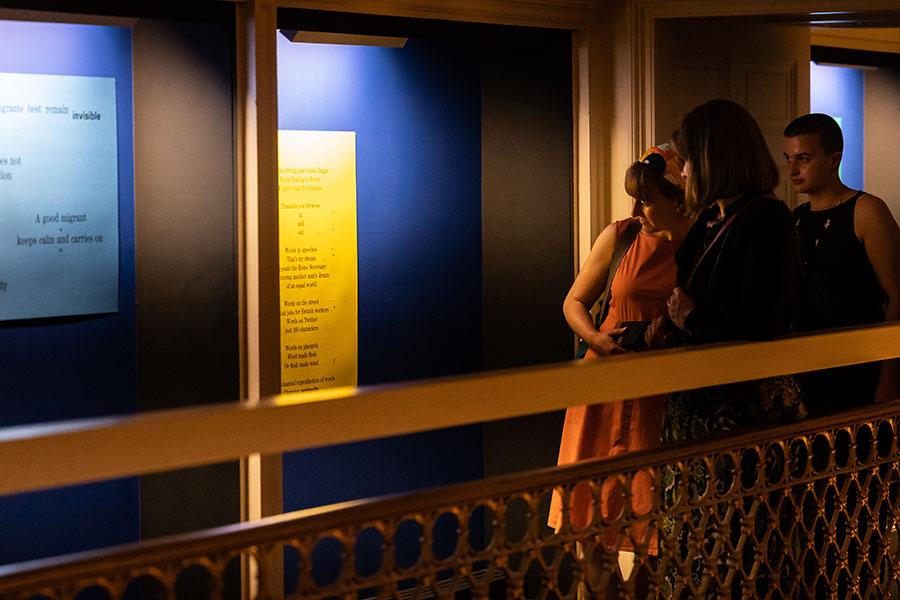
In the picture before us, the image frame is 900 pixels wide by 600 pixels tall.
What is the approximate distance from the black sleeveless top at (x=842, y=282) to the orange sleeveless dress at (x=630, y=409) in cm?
46

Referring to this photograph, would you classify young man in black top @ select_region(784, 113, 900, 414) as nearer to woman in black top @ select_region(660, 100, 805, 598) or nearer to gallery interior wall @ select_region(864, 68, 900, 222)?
woman in black top @ select_region(660, 100, 805, 598)

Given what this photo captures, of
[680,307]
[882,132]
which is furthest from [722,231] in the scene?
[882,132]

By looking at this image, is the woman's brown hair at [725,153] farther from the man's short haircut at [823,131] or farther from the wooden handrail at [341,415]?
the man's short haircut at [823,131]

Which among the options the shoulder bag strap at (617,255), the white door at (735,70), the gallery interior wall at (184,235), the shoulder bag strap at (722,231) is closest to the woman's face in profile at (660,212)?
the shoulder bag strap at (617,255)

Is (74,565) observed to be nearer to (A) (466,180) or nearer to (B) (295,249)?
(B) (295,249)

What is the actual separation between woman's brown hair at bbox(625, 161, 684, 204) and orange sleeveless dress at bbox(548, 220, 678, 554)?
0.17 metres

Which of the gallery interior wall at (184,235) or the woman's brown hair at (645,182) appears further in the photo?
the gallery interior wall at (184,235)

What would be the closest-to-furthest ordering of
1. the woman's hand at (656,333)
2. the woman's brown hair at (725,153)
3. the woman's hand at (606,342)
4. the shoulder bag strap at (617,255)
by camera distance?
the woman's brown hair at (725,153) < the woman's hand at (656,333) < the woman's hand at (606,342) < the shoulder bag strap at (617,255)

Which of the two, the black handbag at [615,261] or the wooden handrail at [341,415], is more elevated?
the black handbag at [615,261]

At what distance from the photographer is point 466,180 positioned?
557 cm

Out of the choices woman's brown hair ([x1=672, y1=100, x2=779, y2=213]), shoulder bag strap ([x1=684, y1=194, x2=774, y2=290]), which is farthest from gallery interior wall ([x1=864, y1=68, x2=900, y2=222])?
shoulder bag strap ([x1=684, y1=194, x2=774, y2=290])

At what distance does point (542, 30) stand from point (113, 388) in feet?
7.71

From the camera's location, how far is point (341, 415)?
6.33 ft

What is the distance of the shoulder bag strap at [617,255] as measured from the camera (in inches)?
169
